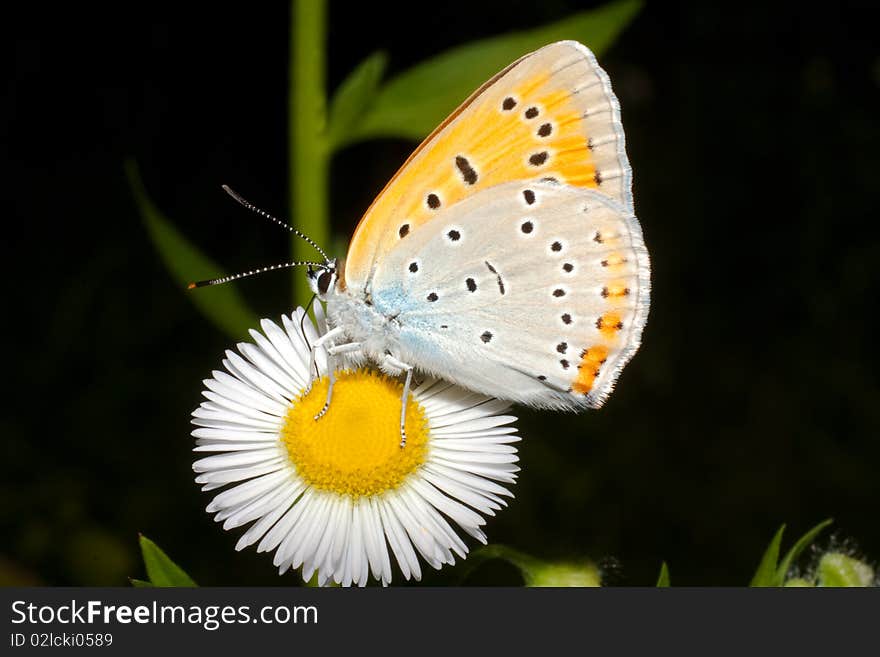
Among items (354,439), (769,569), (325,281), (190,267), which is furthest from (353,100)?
(769,569)

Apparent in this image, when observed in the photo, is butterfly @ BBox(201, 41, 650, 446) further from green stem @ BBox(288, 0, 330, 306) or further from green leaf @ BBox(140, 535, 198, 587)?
green stem @ BBox(288, 0, 330, 306)

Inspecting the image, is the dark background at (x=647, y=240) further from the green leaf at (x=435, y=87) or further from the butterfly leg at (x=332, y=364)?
the butterfly leg at (x=332, y=364)

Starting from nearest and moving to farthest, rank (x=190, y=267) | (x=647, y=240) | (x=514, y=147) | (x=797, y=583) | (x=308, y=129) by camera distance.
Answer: (x=797, y=583) → (x=514, y=147) → (x=190, y=267) → (x=308, y=129) → (x=647, y=240)

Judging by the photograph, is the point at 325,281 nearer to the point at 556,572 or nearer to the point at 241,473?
the point at 241,473

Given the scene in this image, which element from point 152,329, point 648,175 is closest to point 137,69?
point 152,329

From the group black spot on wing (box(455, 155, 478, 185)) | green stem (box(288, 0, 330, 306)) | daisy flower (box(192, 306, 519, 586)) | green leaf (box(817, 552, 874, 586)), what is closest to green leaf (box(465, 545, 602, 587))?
daisy flower (box(192, 306, 519, 586))
